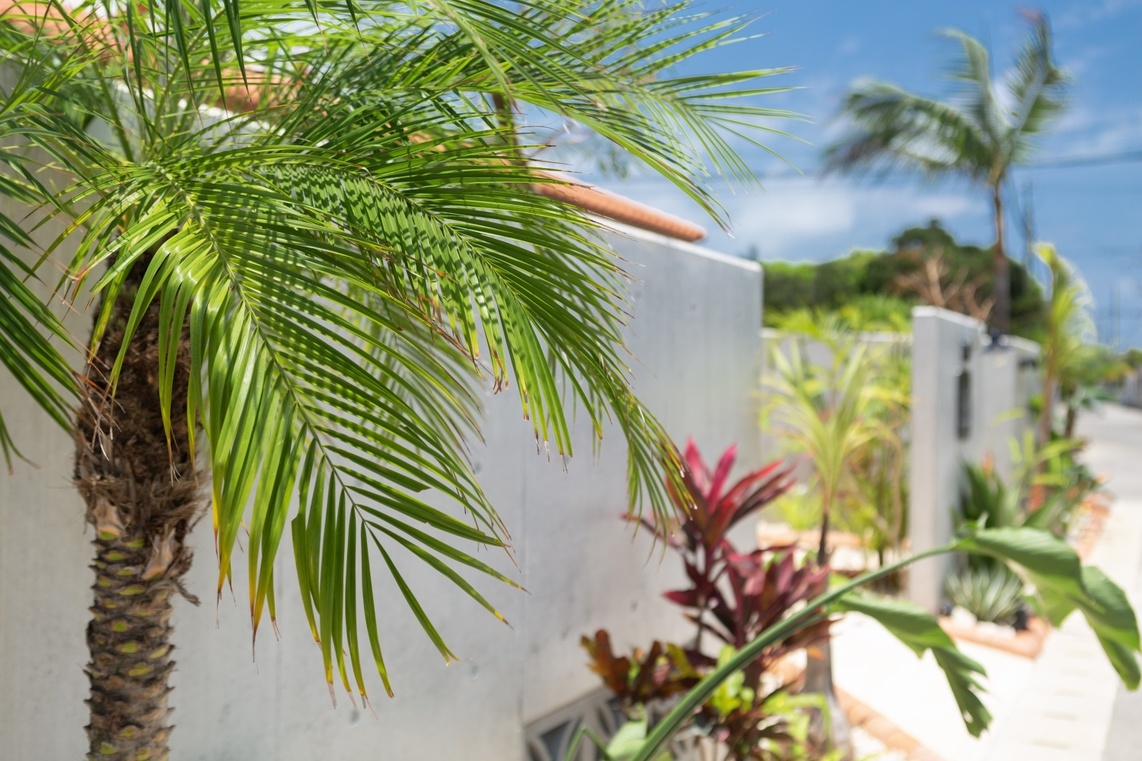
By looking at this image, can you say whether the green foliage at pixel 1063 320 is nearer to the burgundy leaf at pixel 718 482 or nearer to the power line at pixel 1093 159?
the burgundy leaf at pixel 718 482

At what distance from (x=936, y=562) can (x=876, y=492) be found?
85cm

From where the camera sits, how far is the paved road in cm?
449

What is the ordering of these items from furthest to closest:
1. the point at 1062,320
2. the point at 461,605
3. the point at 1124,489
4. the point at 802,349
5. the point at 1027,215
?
the point at 1027,215 → the point at 1124,489 → the point at 802,349 → the point at 1062,320 → the point at 461,605

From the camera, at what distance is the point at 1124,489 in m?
15.5

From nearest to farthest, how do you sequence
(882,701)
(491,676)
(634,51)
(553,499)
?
(634,51), (491,676), (553,499), (882,701)

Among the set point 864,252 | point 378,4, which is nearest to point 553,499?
point 378,4

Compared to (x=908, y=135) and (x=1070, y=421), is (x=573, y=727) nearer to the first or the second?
(x=908, y=135)

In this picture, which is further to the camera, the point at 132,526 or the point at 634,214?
the point at 634,214

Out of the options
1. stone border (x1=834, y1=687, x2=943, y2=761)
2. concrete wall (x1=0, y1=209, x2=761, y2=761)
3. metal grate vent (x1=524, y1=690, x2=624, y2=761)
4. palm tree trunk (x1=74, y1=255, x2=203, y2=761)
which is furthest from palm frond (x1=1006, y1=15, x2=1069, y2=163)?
palm tree trunk (x1=74, y1=255, x2=203, y2=761)

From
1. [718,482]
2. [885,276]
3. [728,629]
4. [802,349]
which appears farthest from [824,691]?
[885,276]

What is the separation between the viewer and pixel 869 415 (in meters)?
7.24

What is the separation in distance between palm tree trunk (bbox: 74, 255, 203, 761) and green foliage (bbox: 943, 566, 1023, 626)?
236 inches

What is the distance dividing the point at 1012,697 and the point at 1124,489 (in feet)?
41.1

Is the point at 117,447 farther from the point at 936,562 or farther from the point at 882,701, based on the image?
the point at 936,562
